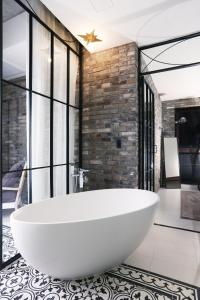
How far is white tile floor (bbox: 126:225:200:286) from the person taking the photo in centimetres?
170

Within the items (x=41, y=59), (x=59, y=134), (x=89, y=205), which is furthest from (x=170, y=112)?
(x=89, y=205)

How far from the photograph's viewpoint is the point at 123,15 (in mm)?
2178

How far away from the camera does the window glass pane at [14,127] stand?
218 centimetres

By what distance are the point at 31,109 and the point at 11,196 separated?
0.99 meters

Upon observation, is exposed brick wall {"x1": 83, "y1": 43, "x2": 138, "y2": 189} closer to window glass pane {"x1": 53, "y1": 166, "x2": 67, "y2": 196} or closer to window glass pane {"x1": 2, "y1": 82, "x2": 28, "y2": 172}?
window glass pane {"x1": 53, "y1": 166, "x2": 67, "y2": 196}

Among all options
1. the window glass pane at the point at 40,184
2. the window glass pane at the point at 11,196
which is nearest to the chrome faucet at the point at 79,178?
the window glass pane at the point at 40,184

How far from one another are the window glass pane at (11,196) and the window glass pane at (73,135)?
2.74ft

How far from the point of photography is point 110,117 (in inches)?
113

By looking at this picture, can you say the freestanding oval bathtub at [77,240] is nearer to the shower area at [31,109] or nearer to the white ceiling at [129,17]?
the shower area at [31,109]

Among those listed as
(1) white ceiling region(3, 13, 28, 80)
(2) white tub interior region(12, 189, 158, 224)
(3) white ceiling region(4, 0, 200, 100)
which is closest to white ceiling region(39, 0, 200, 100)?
(3) white ceiling region(4, 0, 200, 100)

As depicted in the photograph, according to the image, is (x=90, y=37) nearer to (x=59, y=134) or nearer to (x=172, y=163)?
(x=59, y=134)

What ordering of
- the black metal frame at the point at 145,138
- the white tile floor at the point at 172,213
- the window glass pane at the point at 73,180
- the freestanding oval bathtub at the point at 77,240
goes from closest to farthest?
the freestanding oval bathtub at the point at 77,240 → the white tile floor at the point at 172,213 → the window glass pane at the point at 73,180 → the black metal frame at the point at 145,138

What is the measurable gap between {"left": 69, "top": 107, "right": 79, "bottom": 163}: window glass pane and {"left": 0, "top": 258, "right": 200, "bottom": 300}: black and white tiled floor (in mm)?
1561

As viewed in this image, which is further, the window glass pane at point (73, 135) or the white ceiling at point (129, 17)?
the window glass pane at point (73, 135)
